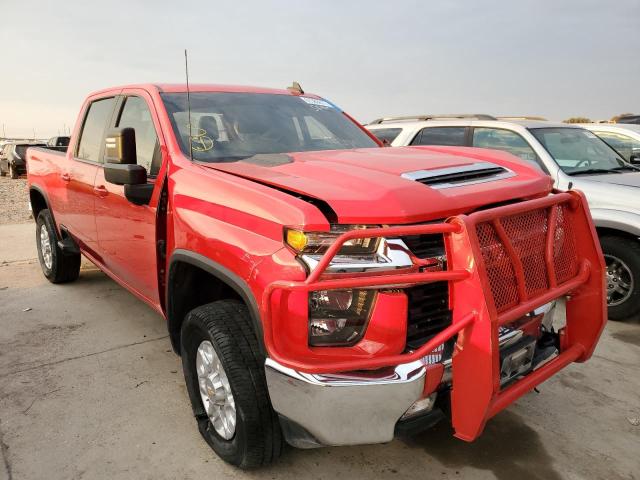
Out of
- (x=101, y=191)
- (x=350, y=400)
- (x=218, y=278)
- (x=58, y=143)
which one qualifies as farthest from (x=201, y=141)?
(x=58, y=143)

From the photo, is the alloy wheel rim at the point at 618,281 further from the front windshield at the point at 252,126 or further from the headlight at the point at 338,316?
the headlight at the point at 338,316

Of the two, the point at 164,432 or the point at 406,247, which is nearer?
the point at 406,247

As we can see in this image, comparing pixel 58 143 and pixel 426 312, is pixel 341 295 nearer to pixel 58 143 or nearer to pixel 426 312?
pixel 426 312

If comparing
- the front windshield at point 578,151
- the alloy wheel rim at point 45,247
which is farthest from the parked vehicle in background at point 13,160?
the front windshield at point 578,151

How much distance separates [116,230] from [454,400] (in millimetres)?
2593

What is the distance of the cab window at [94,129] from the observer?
13.6 ft

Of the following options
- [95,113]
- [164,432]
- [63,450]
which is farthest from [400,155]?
[95,113]

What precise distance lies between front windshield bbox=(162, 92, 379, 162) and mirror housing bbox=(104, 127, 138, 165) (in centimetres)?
28

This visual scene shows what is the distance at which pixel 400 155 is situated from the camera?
2.90 m

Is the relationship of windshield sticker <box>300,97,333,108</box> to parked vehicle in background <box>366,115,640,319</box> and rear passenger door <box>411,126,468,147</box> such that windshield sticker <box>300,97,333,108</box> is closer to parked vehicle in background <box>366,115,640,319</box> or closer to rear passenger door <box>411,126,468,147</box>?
parked vehicle in background <box>366,115,640,319</box>

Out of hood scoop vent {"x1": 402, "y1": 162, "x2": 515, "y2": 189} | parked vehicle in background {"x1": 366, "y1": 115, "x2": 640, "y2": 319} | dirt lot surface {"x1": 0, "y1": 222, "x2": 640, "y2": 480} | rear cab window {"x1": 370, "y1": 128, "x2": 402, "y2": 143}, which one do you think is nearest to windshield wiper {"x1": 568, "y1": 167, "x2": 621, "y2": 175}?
parked vehicle in background {"x1": 366, "y1": 115, "x2": 640, "y2": 319}

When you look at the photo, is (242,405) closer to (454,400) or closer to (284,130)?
(454,400)

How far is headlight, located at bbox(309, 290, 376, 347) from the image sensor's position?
200cm

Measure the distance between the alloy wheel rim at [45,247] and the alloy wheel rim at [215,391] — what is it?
3494mm
